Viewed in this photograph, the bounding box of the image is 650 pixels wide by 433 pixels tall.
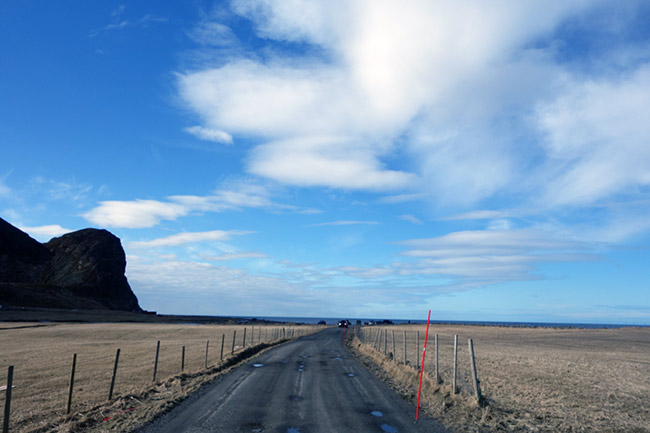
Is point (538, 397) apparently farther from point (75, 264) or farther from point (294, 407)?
point (75, 264)

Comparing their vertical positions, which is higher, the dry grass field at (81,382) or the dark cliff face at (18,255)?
the dark cliff face at (18,255)

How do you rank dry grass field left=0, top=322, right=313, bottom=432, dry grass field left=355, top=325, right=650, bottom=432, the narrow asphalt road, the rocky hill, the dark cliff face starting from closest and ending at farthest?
the narrow asphalt road, dry grass field left=355, top=325, right=650, bottom=432, dry grass field left=0, top=322, right=313, bottom=432, the dark cliff face, the rocky hill

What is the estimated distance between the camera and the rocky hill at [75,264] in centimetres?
15150

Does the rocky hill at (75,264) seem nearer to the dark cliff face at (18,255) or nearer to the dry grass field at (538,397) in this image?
the dark cliff face at (18,255)

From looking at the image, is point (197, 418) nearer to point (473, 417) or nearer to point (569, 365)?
point (473, 417)

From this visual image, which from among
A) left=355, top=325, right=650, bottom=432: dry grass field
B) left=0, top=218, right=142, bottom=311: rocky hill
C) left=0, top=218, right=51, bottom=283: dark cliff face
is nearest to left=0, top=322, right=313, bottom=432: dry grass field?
left=355, top=325, right=650, bottom=432: dry grass field

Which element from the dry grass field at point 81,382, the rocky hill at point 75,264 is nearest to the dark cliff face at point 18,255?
the rocky hill at point 75,264

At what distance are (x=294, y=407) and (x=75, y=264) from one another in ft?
583

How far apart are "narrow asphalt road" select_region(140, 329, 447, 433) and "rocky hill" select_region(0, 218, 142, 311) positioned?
137164 mm

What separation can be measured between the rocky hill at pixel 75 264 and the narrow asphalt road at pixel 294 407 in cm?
13716

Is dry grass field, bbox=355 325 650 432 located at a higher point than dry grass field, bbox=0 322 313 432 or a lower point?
higher

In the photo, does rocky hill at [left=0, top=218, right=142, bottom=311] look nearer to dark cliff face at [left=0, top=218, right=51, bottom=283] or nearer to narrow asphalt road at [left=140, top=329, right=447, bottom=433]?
dark cliff face at [left=0, top=218, right=51, bottom=283]

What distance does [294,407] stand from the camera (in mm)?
12125

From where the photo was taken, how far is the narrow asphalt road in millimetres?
10031
